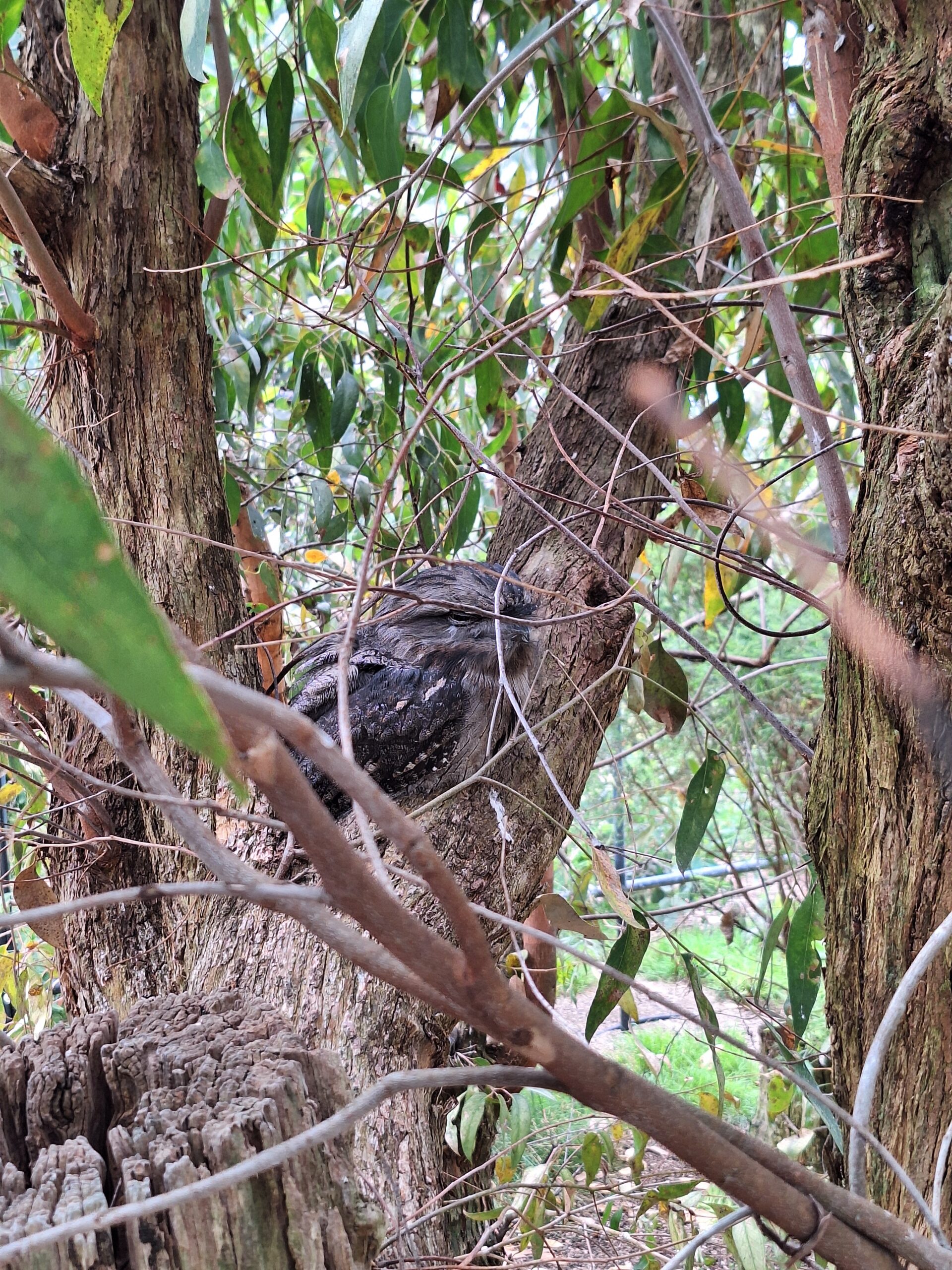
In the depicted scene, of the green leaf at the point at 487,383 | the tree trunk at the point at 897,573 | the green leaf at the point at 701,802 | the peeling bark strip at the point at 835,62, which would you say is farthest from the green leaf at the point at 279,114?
the green leaf at the point at 701,802

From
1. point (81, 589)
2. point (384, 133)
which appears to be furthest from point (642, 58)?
point (81, 589)

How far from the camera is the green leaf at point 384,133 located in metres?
1.20

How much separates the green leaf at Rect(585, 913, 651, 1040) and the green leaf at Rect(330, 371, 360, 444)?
3.63 feet

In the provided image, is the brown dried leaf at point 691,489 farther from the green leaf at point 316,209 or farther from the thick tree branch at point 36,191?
the thick tree branch at point 36,191

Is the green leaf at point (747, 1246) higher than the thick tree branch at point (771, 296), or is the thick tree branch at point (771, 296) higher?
the thick tree branch at point (771, 296)

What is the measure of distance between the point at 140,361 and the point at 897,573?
1075mm

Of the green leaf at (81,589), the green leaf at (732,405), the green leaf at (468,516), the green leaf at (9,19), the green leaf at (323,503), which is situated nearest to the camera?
the green leaf at (81,589)

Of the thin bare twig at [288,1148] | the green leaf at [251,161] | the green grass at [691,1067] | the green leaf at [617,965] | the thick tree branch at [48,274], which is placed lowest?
the green grass at [691,1067]

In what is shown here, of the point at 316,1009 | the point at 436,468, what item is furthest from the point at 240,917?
the point at 436,468

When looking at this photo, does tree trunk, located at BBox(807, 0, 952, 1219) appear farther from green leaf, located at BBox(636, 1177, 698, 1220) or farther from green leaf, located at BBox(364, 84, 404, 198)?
green leaf, located at BBox(364, 84, 404, 198)

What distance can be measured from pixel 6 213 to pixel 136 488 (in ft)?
1.22

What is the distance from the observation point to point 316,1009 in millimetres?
1048

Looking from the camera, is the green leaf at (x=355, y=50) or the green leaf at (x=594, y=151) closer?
the green leaf at (x=355, y=50)

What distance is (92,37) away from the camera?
95cm
